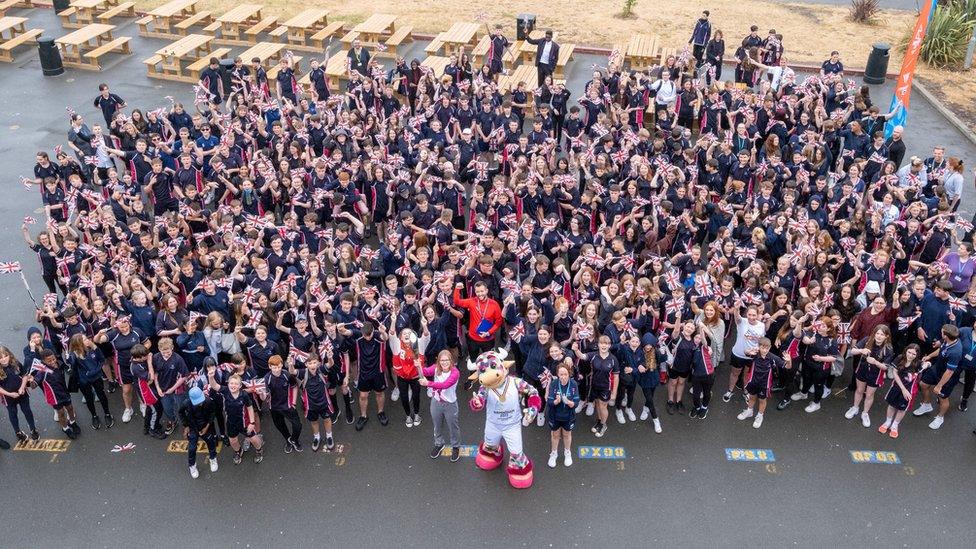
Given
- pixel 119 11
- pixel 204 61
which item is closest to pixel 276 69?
pixel 204 61

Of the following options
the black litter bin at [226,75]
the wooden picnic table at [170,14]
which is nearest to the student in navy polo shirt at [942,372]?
the black litter bin at [226,75]

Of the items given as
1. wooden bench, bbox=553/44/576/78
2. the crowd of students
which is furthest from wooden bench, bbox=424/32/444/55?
the crowd of students

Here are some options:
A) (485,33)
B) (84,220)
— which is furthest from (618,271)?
(485,33)

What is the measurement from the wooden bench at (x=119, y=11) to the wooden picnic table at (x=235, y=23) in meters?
3.32

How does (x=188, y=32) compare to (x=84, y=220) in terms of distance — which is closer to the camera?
(x=84, y=220)

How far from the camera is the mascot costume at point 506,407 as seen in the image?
842 centimetres

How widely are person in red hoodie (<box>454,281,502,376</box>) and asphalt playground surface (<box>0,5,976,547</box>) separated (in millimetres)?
944

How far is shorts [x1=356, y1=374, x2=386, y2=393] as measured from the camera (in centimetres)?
961

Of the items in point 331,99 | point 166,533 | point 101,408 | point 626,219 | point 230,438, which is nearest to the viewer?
point 166,533

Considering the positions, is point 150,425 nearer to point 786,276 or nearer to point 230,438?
point 230,438

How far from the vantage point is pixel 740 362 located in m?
9.91

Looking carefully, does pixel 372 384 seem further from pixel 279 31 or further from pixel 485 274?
pixel 279 31

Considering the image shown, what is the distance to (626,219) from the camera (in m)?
11.5

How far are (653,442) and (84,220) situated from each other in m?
8.66
